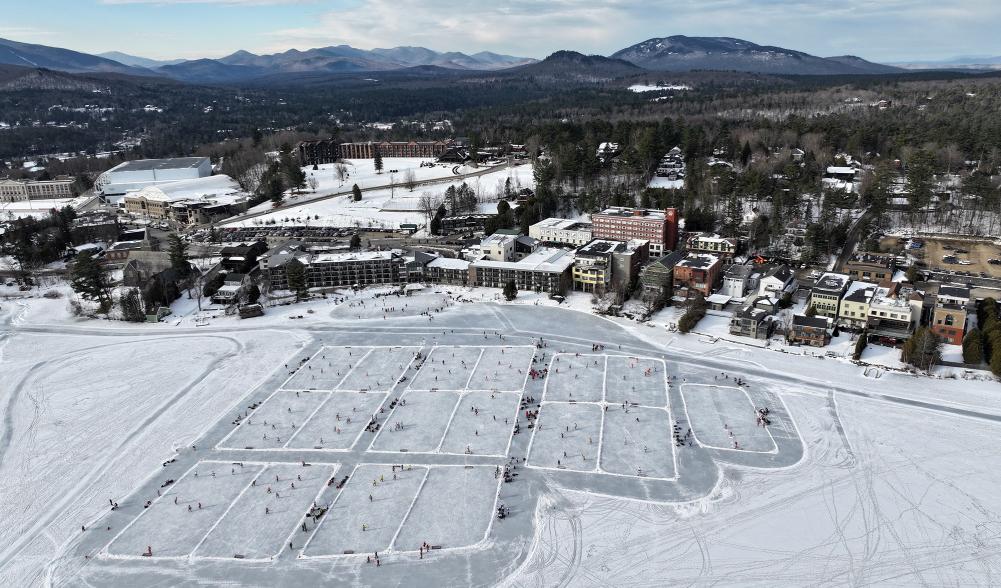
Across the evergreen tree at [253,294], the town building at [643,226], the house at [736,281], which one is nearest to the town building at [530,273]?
the town building at [643,226]

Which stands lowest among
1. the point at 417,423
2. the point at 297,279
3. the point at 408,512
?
the point at 408,512

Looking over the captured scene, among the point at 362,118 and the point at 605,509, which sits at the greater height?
the point at 362,118

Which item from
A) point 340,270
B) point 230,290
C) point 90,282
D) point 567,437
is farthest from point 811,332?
point 90,282

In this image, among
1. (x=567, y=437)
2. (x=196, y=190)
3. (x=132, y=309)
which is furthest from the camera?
(x=196, y=190)

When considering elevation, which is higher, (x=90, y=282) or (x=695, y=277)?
(x=90, y=282)

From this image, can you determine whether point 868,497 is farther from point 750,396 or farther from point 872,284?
point 872,284

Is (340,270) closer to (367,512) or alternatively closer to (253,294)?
(253,294)

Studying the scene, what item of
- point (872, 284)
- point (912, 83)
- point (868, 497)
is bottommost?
point (868, 497)

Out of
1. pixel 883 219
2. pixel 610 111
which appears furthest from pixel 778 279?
pixel 610 111
